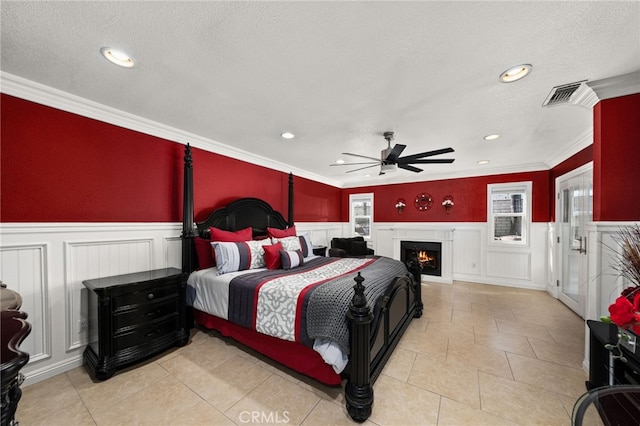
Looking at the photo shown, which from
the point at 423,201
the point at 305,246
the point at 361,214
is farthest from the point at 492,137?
the point at 361,214

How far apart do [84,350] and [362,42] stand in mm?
3522

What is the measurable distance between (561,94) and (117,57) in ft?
11.7

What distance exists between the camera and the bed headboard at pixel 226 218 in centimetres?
295

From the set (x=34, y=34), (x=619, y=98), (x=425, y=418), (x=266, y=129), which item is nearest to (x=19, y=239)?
(x=34, y=34)

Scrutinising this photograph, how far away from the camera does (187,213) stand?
2.96 meters

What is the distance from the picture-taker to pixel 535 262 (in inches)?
182

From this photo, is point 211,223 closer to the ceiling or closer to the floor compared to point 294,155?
closer to the floor

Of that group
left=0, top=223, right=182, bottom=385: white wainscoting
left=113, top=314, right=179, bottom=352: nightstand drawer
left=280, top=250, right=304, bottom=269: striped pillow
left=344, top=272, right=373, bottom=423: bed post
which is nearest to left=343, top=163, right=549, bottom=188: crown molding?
left=280, top=250, right=304, bottom=269: striped pillow

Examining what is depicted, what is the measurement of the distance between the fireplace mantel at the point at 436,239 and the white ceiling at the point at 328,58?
2.84 m

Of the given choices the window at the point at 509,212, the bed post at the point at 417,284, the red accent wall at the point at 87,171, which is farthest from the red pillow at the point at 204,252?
the window at the point at 509,212

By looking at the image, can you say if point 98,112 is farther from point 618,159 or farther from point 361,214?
point 361,214

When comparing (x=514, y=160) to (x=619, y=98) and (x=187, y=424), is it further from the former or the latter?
(x=187, y=424)

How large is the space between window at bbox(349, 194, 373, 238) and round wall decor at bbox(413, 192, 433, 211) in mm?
1206

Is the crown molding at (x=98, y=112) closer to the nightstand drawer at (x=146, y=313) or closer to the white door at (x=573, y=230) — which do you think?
the nightstand drawer at (x=146, y=313)
